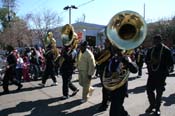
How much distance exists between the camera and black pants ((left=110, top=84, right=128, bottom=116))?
5910mm

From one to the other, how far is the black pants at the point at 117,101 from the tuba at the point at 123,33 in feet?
0.28

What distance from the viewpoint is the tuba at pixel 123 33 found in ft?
19.7

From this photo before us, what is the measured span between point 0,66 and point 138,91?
6.22 m

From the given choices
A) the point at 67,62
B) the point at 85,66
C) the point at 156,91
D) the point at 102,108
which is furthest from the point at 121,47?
the point at 67,62

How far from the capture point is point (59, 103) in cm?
929

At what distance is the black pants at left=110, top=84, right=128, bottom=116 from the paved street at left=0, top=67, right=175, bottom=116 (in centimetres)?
201

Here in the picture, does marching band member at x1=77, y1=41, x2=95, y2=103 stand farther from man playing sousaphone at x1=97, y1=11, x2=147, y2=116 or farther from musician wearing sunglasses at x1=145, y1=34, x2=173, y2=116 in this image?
man playing sousaphone at x1=97, y1=11, x2=147, y2=116

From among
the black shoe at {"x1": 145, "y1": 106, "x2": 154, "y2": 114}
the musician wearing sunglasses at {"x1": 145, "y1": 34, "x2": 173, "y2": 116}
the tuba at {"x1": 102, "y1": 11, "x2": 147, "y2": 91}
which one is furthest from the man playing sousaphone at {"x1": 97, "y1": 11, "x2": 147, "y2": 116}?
the black shoe at {"x1": 145, "y1": 106, "x2": 154, "y2": 114}

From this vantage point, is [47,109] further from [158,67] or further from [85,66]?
[158,67]

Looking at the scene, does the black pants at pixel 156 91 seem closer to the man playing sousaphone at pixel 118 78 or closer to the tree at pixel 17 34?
the man playing sousaphone at pixel 118 78

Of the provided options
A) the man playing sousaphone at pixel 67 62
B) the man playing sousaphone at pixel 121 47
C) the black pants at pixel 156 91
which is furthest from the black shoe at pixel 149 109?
the man playing sousaphone at pixel 67 62

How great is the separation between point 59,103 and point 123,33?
3.87 m

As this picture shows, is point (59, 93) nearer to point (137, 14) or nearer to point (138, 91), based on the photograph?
point (138, 91)

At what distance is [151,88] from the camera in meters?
7.76
